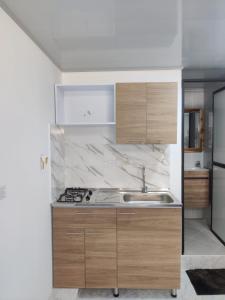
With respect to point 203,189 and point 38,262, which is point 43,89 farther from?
point 203,189

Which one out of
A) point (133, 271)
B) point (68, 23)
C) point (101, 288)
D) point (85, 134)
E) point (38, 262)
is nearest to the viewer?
point (68, 23)

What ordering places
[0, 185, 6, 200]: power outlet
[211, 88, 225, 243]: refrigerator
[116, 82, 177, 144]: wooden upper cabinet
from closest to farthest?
[0, 185, 6, 200]: power outlet, [116, 82, 177, 144]: wooden upper cabinet, [211, 88, 225, 243]: refrigerator

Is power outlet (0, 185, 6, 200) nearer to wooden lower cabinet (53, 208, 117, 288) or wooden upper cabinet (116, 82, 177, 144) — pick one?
wooden lower cabinet (53, 208, 117, 288)

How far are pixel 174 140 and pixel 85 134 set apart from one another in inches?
41.8

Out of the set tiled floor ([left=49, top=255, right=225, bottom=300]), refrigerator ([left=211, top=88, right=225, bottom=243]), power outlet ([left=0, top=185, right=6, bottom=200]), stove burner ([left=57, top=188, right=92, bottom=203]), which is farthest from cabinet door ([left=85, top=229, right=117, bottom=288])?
refrigerator ([left=211, top=88, right=225, bottom=243])

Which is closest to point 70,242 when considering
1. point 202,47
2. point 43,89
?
point 43,89

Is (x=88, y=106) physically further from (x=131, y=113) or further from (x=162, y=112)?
(x=162, y=112)

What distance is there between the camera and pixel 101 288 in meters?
2.56

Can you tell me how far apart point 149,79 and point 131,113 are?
54 cm

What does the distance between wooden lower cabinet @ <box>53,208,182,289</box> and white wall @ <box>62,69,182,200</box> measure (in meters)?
0.66

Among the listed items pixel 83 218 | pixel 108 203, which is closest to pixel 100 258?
pixel 83 218

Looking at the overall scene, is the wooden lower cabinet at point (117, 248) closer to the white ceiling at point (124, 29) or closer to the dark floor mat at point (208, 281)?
the dark floor mat at point (208, 281)

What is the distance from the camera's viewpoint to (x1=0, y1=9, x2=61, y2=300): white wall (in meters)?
1.47

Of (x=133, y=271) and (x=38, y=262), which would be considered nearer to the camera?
(x=38, y=262)
